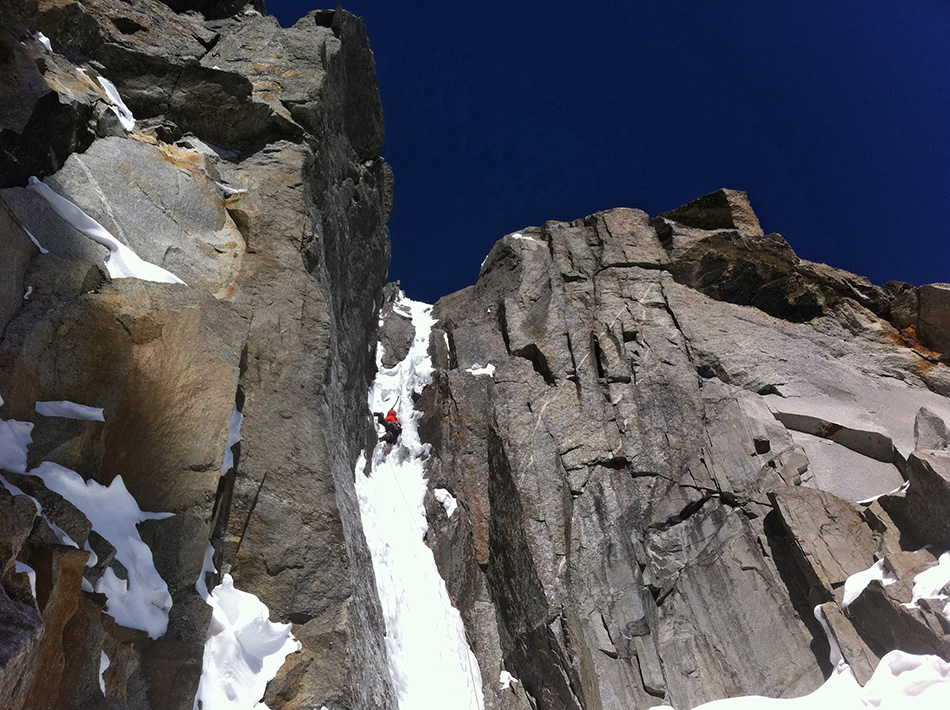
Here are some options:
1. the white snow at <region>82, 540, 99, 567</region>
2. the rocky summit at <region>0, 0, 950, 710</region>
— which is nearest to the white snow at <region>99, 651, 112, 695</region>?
the rocky summit at <region>0, 0, 950, 710</region>

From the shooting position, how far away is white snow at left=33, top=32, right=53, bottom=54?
353 inches

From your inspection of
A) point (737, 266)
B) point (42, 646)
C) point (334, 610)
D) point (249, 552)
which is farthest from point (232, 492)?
point (737, 266)

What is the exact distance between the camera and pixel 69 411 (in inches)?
221

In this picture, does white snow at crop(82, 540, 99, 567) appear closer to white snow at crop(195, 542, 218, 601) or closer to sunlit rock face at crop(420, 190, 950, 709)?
white snow at crop(195, 542, 218, 601)

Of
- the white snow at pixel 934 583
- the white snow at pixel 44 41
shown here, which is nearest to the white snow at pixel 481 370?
the white snow at pixel 934 583

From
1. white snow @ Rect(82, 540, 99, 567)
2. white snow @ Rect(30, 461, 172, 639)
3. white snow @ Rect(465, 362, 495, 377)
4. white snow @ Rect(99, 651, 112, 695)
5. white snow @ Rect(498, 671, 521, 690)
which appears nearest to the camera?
white snow @ Rect(99, 651, 112, 695)

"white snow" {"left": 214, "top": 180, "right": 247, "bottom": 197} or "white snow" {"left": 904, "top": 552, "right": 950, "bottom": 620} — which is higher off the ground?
"white snow" {"left": 214, "top": 180, "right": 247, "bottom": 197}

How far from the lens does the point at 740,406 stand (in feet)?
48.4

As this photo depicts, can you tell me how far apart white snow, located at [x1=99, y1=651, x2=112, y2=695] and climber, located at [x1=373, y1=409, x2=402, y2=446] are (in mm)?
11744

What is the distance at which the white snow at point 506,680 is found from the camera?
11.9 m

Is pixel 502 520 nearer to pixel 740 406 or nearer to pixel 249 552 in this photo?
pixel 740 406

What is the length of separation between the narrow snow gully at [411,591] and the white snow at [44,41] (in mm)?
8733

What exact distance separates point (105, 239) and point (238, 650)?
4.64m

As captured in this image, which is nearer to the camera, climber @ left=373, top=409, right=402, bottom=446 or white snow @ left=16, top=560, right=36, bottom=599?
white snow @ left=16, top=560, right=36, bottom=599
